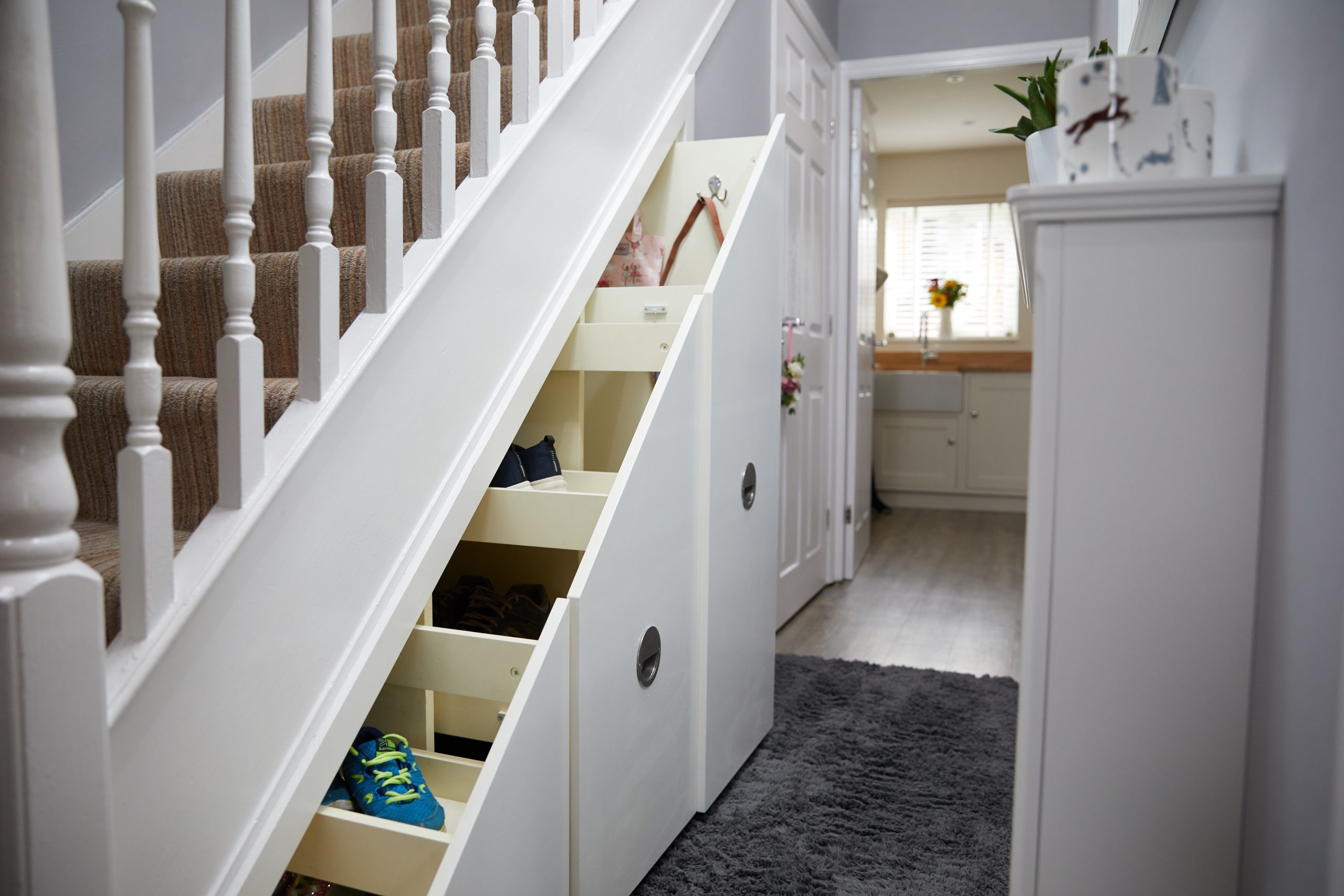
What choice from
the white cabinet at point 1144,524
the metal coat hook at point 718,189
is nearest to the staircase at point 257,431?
the metal coat hook at point 718,189

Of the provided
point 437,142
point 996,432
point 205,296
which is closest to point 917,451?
point 996,432

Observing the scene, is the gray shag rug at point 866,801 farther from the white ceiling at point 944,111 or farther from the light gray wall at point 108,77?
the white ceiling at point 944,111

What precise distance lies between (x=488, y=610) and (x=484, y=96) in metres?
0.83

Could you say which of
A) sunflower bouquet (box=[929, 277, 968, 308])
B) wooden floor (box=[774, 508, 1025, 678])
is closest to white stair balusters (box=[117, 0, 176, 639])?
wooden floor (box=[774, 508, 1025, 678])

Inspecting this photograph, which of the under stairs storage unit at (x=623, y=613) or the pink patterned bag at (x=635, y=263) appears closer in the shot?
the under stairs storage unit at (x=623, y=613)

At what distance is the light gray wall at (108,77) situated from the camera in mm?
1720

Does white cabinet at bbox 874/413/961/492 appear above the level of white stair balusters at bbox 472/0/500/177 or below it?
below

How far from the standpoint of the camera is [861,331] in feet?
12.5

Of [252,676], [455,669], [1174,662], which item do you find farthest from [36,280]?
[1174,662]

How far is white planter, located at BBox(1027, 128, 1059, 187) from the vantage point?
103 centimetres

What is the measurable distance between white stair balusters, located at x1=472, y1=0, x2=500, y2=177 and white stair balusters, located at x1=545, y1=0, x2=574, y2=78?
240 mm

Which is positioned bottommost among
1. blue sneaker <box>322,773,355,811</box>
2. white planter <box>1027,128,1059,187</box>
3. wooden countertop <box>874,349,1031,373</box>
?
blue sneaker <box>322,773,355,811</box>

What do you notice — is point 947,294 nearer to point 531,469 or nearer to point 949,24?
point 949,24

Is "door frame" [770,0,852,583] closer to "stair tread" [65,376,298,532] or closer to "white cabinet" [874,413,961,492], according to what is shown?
"white cabinet" [874,413,961,492]
